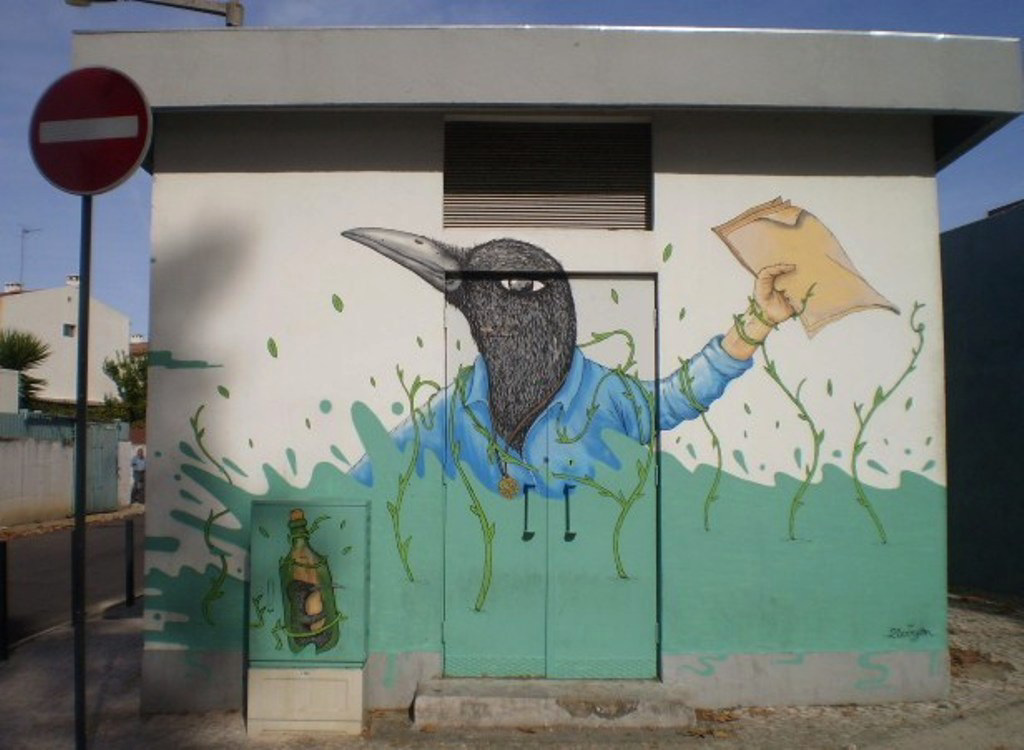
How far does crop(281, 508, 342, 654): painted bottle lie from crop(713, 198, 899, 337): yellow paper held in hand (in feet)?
11.0

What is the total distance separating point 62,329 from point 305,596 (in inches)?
1683

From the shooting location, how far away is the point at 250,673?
5484 millimetres

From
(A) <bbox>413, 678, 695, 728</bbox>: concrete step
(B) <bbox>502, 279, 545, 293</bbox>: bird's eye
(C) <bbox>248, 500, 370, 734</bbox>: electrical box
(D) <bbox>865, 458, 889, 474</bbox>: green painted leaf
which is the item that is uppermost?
(B) <bbox>502, 279, 545, 293</bbox>: bird's eye

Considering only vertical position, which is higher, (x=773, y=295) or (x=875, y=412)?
(x=773, y=295)

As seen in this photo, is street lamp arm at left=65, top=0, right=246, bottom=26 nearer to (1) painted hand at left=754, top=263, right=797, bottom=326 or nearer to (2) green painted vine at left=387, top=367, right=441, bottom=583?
(2) green painted vine at left=387, top=367, right=441, bottom=583

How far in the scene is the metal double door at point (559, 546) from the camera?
593 cm

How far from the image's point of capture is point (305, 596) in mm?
5527

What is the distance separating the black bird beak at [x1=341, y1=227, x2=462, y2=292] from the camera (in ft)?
19.7

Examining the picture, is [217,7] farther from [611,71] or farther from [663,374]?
[663,374]

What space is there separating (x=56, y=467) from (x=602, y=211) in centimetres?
1833

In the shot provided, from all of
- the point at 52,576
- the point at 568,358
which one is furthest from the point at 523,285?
the point at 52,576

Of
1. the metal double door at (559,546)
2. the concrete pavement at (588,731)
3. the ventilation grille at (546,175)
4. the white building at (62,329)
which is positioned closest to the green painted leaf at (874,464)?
the metal double door at (559,546)

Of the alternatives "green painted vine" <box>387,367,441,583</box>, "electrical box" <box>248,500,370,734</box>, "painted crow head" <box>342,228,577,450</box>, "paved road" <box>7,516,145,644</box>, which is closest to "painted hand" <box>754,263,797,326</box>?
"painted crow head" <box>342,228,577,450</box>

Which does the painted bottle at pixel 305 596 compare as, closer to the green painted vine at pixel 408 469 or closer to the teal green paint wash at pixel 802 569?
the green painted vine at pixel 408 469
